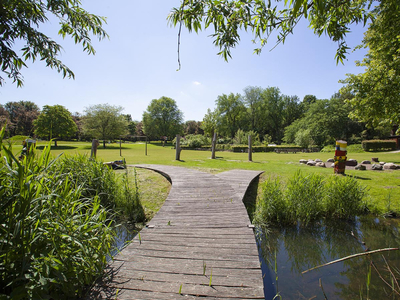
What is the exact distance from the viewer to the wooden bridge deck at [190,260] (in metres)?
2.00

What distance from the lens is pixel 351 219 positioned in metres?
5.54

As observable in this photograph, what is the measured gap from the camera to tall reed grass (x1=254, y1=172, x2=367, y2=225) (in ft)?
17.0

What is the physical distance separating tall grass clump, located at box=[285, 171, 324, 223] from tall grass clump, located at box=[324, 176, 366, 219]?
254mm

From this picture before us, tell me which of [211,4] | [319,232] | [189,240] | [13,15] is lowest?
[319,232]

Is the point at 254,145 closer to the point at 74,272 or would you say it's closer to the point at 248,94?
the point at 248,94

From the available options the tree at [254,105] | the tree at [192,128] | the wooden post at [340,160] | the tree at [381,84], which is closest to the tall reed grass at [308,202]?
the wooden post at [340,160]

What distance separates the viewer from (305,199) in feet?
17.5

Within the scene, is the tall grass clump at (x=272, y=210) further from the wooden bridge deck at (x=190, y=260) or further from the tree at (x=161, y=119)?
the tree at (x=161, y=119)

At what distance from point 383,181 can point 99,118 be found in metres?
42.3

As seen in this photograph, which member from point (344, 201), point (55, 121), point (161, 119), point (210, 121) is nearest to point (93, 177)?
point (344, 201)

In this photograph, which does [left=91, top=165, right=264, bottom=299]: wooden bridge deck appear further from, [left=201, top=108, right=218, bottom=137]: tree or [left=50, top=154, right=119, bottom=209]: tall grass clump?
[left=201, top=108, right=218, bottom=137]: tree

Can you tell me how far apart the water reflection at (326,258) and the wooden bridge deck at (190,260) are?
73 cm

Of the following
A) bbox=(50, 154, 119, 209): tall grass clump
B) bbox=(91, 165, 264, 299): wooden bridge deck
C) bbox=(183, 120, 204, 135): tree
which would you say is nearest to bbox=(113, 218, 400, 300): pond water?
bbox=(91, 165, 264, 299): wooden bridge deck

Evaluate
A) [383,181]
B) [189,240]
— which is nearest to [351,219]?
[383,181]
